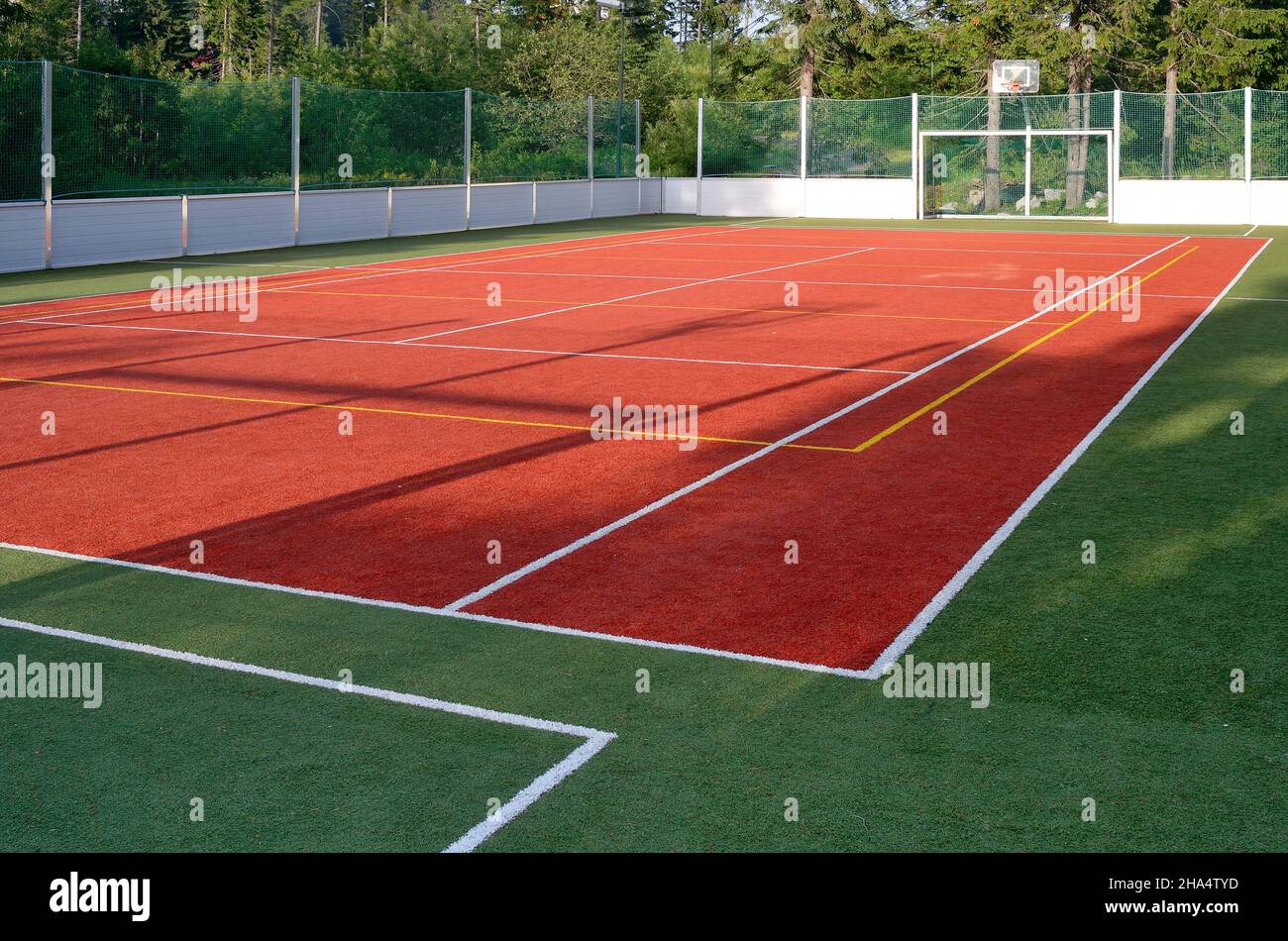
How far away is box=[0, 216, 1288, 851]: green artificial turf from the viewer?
5336 mm

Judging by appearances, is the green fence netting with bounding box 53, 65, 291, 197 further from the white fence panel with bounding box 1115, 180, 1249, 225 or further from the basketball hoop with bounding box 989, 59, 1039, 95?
the basketball hoop with bounding box 989, 59, 1039, 95

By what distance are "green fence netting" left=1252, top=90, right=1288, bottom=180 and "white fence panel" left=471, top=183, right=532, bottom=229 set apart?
18.8 m

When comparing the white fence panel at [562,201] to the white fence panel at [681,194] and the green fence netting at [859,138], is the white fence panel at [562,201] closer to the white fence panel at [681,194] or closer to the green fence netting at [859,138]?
the white fence panel at [681,194]

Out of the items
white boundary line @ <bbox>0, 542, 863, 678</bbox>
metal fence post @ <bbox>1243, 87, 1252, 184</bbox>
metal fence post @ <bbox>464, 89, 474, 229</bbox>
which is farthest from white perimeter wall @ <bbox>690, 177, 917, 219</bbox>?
white boundary line @ <bbox>0, 542, 863, 678</bbox>

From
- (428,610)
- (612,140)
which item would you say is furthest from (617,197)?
(428,610)

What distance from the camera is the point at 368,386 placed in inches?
574

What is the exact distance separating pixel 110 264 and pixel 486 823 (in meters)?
24.6

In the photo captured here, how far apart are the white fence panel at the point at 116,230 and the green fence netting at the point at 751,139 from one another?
20.9 meters

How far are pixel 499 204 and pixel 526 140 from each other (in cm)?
254

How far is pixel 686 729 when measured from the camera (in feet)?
20.4

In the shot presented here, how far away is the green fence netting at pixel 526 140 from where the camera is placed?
38719 mm

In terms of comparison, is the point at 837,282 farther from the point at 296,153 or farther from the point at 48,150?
the point at 48,150

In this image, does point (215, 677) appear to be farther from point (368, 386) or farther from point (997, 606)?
point (368, 386)
